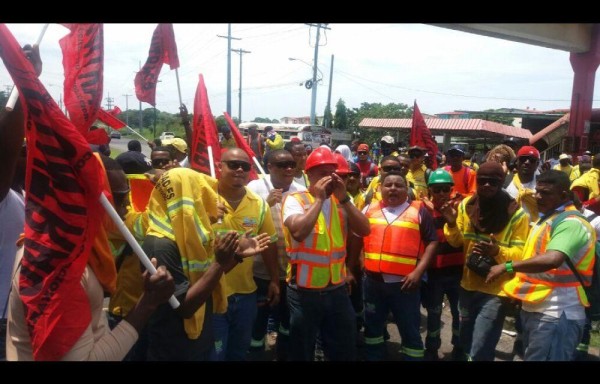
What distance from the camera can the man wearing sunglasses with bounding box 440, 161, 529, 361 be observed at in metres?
3.33

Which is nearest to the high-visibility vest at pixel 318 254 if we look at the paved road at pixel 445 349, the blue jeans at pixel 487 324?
the blue jeans at pixel 487 324

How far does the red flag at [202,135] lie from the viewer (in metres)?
4.20

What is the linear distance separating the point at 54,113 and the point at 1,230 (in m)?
1.36

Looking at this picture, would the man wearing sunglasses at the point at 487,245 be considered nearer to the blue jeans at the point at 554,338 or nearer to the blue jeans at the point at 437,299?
the blue jeans at the point at 554,338

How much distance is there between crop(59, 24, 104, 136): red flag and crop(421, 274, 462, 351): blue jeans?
3.12 metres

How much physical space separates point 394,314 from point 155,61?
3.17 m

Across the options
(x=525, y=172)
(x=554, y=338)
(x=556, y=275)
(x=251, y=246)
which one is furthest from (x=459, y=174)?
(x=251, y=246)

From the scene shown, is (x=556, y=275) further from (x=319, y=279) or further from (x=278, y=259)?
(x=278, y=259)

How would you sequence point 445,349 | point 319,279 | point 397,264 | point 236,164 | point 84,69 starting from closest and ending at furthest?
1. point 84,69
2. point 319,279
3. point 236,164
4. point 397,264
5. point 445,349

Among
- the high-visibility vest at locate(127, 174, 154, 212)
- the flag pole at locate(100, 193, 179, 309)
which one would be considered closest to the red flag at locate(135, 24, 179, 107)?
the high-visibility vest at locate(127, 174, 154, 212)

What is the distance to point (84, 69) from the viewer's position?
2.30 metres

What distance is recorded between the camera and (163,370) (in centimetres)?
162

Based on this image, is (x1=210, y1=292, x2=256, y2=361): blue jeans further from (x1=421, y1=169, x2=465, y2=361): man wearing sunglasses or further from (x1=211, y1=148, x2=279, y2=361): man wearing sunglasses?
(x1=421, y1=169, x2=465, y2=361): man wearing sunglasses
